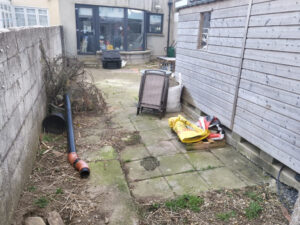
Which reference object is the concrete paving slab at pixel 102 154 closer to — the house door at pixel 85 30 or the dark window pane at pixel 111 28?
the house door at pixel 85 30

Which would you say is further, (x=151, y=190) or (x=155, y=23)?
(x=155, y=23)

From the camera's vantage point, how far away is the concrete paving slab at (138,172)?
3.27 metres

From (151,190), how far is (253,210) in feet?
3.86

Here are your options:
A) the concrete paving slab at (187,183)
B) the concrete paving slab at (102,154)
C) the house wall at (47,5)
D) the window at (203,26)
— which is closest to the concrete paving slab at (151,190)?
the concrete paving slab at (187,183)

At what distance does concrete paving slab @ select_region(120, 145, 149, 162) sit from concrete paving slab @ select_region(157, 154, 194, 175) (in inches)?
11.8

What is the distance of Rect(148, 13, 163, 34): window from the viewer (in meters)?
14.9

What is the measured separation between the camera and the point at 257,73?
3426 millimetres

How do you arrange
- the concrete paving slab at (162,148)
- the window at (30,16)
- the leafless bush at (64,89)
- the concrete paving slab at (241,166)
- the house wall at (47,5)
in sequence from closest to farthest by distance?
the concrete paving slab at (241,166) < the concrete paving slab at (162,148) < the leafless bush at (64,89) < the house wall at (47,5) < the window at (30,16)

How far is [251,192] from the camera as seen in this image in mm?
2984

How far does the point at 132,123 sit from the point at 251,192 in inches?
111

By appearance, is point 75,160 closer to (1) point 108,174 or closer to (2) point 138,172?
(1) point 108,174

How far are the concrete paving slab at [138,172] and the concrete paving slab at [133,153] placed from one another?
158 mm

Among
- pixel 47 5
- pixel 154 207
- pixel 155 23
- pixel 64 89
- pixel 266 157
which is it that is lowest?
pixel 154 207

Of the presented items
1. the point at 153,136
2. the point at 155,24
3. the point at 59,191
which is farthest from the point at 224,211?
the point at 155,24
